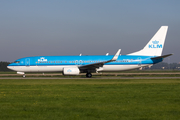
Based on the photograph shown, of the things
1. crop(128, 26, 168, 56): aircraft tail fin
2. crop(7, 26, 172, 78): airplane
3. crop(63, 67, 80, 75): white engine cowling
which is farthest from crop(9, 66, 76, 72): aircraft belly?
crop(128, 26, 168, 56): aircraft tail fin

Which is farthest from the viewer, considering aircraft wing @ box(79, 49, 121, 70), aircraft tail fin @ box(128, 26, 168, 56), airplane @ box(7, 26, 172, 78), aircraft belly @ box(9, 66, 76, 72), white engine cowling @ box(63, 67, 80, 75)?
aircraft tail fin @ box(128, 26, 168, 56)

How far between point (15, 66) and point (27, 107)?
28868 millimetres

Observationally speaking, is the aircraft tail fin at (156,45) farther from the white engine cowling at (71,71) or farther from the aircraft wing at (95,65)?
the white engine cowling at (71,71)

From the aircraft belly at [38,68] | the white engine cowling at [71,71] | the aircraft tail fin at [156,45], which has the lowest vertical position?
the white engine cowling at [71,71]

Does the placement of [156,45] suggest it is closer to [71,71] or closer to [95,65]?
[95,65]

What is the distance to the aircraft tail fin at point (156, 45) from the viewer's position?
38.9 m

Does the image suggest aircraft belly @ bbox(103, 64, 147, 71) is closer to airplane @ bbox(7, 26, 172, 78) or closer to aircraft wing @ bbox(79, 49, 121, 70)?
airplane @ bbox(7, 26, 172, 78)

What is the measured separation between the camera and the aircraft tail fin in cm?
3888

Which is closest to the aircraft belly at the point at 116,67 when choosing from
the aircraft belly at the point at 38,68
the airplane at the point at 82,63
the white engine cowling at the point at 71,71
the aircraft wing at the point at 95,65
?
the airplane at the point at 82,63

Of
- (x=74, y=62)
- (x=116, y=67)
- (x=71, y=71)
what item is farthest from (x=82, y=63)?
(x=116, y=67)

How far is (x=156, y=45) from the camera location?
3903cm

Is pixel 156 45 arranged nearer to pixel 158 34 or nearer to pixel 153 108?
pixel 158 34

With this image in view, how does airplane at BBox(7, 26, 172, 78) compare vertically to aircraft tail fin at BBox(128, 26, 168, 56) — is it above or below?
below

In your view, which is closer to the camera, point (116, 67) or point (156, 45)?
point (116, 67)
